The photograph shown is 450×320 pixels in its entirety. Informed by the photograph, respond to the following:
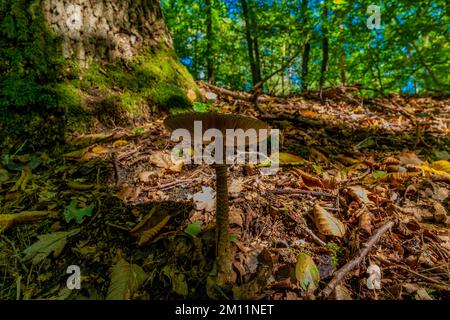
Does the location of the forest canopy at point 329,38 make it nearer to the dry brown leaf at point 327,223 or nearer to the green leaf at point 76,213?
the dry brown leaf at point 327,223

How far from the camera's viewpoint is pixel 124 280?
1.14 meters

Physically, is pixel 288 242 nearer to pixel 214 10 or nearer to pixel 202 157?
pixel 202 157

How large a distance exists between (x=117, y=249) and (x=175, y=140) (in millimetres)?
1081

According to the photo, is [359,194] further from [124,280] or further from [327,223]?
[124,280]

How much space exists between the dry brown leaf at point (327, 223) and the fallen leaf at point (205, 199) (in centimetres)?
59

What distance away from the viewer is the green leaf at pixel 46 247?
4.14 feet

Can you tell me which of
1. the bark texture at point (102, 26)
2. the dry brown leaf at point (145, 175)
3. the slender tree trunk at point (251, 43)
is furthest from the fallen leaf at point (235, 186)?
the slender tree trunk at point (251, 43)

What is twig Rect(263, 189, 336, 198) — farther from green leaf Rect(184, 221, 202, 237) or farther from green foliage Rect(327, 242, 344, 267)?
green leaf Rect(184, 221, 202, 237)

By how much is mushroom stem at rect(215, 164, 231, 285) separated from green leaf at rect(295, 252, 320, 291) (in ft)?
1.03

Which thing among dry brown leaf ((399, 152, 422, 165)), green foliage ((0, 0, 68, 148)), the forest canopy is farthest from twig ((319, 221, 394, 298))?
the forest canopy

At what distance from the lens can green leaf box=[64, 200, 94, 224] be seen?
1.44 metres
